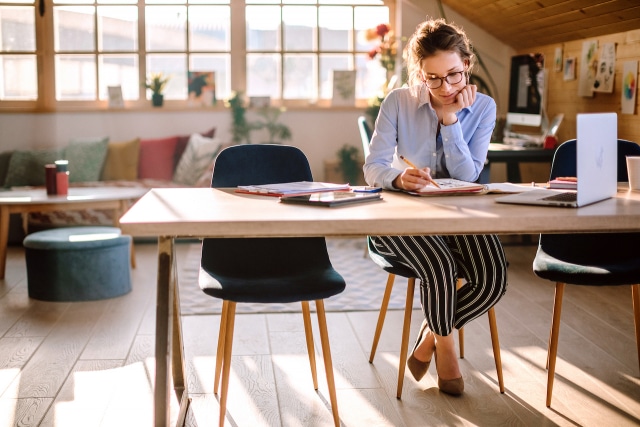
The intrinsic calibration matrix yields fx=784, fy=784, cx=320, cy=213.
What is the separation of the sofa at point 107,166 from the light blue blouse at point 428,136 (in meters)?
3.17

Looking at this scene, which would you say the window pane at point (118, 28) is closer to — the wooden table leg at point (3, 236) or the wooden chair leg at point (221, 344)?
the wooden table leg at point (3, 236)

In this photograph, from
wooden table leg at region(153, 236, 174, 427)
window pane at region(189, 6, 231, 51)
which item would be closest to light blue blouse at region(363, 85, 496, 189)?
wooden table leg at region(153, 236, 174, 427)

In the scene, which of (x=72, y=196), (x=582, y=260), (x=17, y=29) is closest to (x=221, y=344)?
(x=582, y=260)

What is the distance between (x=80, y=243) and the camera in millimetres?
3914

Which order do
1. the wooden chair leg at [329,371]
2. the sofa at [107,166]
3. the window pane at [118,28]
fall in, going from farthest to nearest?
the window pane at [118,28] < the sofa at [107,166] < the wooden chair leg at [329,371]

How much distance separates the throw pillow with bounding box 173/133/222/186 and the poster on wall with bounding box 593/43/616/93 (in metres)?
2.74

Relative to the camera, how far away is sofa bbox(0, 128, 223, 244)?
5.58 m

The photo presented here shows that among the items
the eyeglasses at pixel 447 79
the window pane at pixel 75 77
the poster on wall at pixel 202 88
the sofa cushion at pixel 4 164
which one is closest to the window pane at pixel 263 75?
the poster on wall at pixel 202 88

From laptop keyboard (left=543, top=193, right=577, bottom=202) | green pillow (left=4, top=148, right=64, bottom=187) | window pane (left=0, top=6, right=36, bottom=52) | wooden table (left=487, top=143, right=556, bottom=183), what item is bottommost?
green pillow (left=4, top=148, right=64, bottom=187)

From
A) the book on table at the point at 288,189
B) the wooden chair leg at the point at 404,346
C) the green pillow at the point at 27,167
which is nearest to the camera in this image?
the book on table at the point at 288,189

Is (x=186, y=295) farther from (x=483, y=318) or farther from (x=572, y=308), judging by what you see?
(x=572, y=308)

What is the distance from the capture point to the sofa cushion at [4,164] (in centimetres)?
591

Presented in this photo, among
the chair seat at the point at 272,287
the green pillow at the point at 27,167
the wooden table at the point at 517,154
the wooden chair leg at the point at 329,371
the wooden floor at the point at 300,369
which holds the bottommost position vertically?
the wooden floor at the point at 300,369

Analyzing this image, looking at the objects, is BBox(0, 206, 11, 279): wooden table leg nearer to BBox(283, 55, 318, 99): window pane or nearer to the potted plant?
the potted plant
